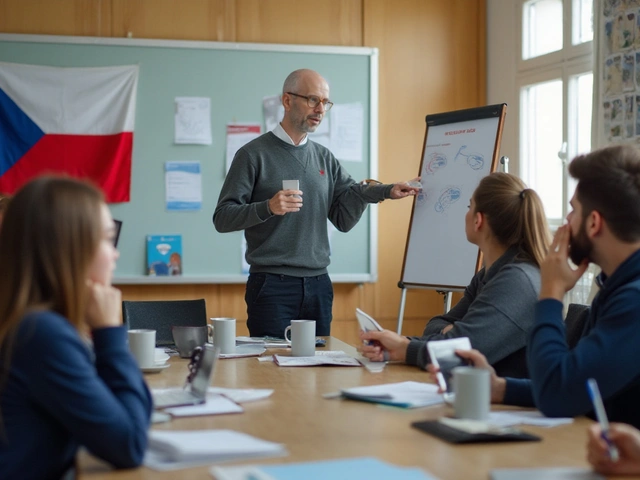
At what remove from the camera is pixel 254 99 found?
193 inches

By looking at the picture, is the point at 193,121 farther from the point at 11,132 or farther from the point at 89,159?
the point at 11,132

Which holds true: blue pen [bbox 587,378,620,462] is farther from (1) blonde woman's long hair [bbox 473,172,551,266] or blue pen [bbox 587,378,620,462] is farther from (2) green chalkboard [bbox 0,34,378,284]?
(2) green chalkboard [bbox 0,34,378,284]

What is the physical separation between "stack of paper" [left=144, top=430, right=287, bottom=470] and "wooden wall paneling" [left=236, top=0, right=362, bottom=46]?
388 cm

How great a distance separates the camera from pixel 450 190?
3844 mm

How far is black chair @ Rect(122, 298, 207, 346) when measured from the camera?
10.4 feet

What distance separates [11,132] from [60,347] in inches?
147

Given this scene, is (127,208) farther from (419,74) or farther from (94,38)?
(419,74)

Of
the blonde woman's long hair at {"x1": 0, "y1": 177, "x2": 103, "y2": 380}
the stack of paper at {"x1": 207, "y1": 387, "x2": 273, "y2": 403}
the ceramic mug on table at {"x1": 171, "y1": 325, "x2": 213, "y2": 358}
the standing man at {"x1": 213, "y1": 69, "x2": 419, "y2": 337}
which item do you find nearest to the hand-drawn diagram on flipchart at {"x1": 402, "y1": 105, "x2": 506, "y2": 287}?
the standing man at {"x1": 213, "y1": 69, "x2": 419, "y2": 337}

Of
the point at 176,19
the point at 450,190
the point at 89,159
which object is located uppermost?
the point at 176,19

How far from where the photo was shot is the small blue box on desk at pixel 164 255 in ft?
15.6

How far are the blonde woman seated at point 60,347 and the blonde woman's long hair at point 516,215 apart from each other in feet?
4.24

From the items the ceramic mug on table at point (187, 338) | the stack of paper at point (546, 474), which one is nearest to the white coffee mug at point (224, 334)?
the ceramic mug on table at point (187, 338)

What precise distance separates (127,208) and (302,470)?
3.76 meters

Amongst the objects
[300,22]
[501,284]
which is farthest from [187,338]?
[300,22]
